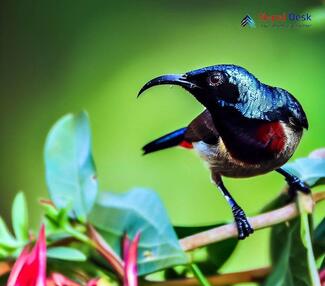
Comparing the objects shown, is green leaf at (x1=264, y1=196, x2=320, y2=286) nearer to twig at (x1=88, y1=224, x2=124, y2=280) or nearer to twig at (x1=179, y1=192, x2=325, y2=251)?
twig at (x1=179, y1=192, x2=325, y2=251)

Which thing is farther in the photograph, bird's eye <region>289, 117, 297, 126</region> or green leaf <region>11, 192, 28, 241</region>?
green leaf <region>11, 192, 28, 241</region>

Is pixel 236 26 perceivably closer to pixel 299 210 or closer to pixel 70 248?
pixel 299 210

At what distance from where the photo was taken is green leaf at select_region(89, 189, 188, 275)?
0.72 m

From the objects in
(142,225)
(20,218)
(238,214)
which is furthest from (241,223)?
(20,218)

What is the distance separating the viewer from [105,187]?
757 millimetres

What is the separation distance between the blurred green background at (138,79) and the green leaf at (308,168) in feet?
0.03

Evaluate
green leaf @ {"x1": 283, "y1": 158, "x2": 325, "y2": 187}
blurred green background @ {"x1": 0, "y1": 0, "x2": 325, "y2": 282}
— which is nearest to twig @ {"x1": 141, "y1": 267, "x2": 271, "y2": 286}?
blurred green background @ {"x1": 0, "y1": 0, "x2": 325, "y2": 282}

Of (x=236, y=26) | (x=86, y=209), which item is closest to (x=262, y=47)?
(x=236, y=26)

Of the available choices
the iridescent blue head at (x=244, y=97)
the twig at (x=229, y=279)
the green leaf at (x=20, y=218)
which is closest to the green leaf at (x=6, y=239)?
the green leaf at (x=20, y=218)

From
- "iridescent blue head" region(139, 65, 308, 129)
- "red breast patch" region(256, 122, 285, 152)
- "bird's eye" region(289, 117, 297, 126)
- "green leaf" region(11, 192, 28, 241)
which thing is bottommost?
"green leaf" region(11, 192, 28, 241)

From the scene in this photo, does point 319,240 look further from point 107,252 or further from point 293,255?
point 107,252

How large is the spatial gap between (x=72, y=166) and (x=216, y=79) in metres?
0.20

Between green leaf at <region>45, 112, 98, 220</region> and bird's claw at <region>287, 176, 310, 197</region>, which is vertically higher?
green leaf at <region>45, 112, 98, 220</region>

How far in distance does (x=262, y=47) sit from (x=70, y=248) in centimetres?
31
